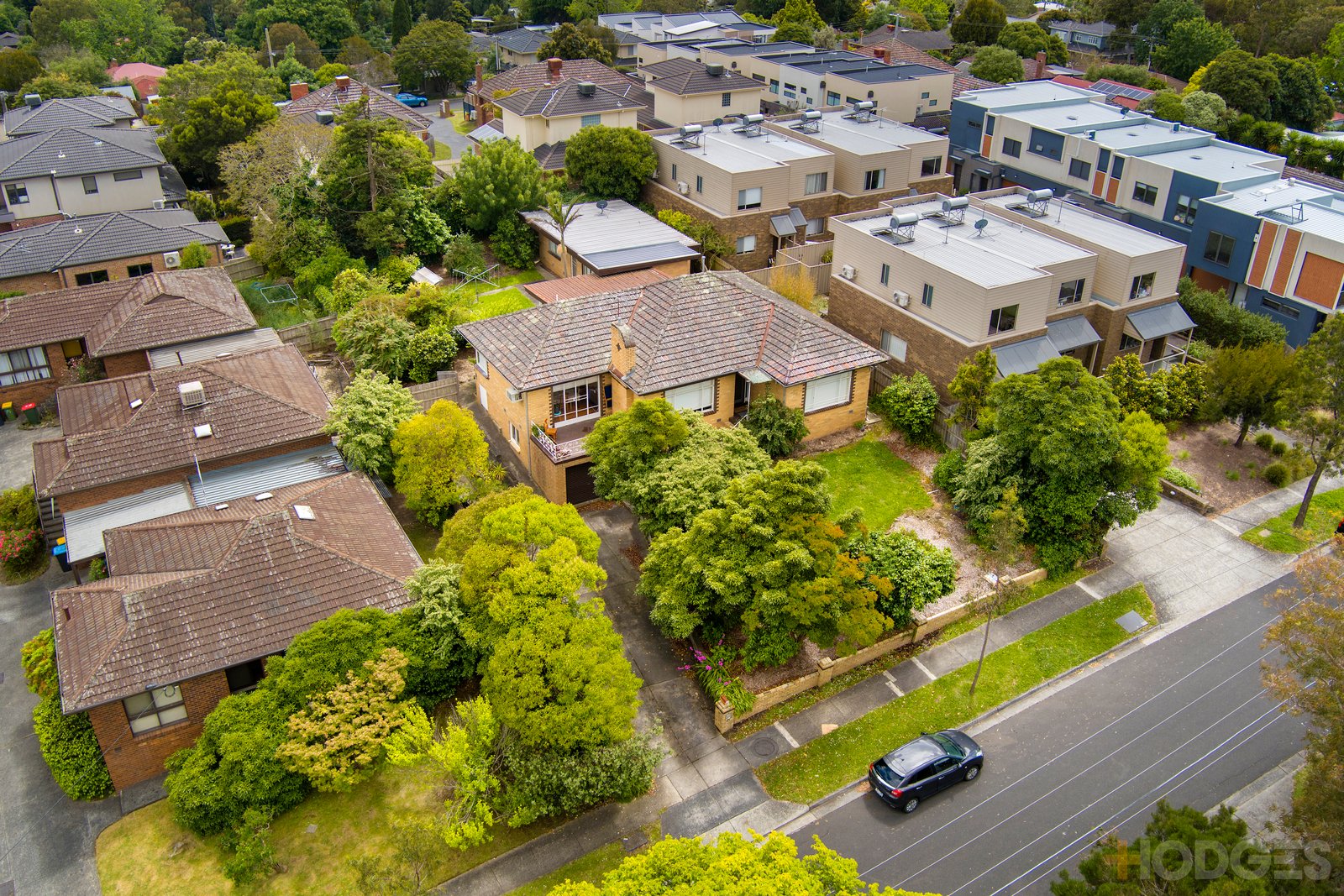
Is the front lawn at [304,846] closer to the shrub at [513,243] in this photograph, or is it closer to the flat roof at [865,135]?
the shrub at [513,243]

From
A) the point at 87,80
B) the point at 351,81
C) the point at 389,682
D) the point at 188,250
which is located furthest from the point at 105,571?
the point at 87,80

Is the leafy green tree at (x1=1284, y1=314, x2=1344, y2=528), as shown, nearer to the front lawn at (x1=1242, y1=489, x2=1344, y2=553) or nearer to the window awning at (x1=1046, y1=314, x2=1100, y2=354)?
the front lawn at (x1=1242, y1=489, x2=1344, y2=553)

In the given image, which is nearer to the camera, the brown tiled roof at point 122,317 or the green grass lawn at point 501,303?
the brown tiled roof at point 122,317

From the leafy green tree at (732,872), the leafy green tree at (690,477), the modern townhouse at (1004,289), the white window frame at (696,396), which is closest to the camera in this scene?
the leafy green tree at (732,872)

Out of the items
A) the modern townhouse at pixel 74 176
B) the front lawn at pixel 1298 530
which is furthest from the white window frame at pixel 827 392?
the modern townhouse at pixel 74 176

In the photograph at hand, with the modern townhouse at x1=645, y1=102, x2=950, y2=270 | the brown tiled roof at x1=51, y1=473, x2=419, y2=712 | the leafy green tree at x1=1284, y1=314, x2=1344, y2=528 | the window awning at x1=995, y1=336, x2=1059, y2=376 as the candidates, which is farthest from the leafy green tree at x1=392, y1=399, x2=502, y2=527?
the leafy green tree at x1=1284, y1=314, x2=1344, y2=528

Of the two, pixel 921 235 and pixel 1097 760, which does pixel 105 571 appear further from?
pixel 921 235
